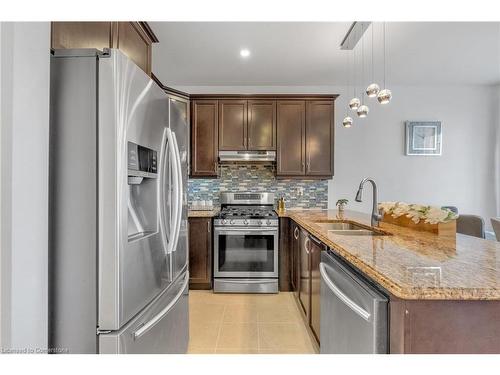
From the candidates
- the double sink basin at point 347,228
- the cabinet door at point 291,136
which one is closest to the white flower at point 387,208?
the double sink basin at point 347,228

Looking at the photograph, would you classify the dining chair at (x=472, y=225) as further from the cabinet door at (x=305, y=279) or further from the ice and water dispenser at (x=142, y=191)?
the ice and water dispenser at (x=142, y=191)

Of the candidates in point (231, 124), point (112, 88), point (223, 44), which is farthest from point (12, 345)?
point (231, 124)

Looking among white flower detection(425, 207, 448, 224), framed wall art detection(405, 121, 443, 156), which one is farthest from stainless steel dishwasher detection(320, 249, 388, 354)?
framed wall art detection(405, 121, 443, 156)

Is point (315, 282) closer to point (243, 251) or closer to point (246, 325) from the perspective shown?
point (246, 325)

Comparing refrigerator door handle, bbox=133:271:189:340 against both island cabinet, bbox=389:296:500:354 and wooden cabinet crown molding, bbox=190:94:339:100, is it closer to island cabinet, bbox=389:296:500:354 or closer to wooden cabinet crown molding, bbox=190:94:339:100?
island cabinet, bbox=389:296:500:354

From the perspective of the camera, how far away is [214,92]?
13.8 feet

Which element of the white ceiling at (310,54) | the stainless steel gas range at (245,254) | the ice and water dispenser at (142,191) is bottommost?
the stainless steel gas range at (245,254)

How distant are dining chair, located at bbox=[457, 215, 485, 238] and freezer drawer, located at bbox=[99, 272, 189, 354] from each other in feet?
9.27

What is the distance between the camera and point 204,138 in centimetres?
385

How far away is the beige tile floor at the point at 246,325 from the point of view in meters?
2.17

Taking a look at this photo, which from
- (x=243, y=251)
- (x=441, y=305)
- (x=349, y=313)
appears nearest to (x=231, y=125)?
(x=243, y=251)

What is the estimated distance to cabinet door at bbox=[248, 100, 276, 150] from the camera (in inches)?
151

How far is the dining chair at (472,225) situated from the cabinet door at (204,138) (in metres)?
2.86

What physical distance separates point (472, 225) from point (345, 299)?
2455 millimetres
